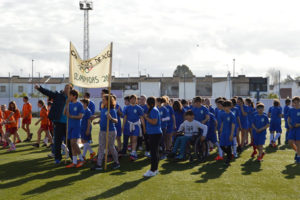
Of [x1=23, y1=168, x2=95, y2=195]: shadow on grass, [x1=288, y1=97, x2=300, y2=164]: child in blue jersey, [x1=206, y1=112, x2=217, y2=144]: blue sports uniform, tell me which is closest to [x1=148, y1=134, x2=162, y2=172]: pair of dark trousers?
[x1=23, y1=168, x2=95, y2=195]: shadow on grass

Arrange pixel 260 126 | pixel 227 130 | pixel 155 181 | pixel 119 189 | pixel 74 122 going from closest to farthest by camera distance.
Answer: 1. pixel 119 189
2. pixel 155 181
3. pixel 74 122
4. pixel 227 130
5. pixel 260 126

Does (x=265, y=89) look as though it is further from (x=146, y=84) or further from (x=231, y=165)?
(x=231, y=165)

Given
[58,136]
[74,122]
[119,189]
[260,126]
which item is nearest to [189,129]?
[260,126]

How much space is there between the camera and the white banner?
914cm

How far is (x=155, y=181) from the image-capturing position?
24.9ft

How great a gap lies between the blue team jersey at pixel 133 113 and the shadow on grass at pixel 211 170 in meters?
2.28

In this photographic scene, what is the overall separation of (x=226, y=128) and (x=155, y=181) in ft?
9.99

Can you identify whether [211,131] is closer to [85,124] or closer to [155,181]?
[85,124]

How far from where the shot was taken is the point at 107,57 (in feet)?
30.1

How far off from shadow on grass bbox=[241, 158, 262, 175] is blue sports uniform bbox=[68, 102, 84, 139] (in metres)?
4.13

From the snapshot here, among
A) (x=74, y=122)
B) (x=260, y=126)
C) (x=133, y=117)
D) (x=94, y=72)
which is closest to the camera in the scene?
(x=74, y=122)

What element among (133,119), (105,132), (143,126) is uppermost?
(133,119)

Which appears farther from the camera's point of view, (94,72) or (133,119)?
(133,119)

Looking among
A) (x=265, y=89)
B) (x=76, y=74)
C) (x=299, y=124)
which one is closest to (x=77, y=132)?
(x=76, y=74)
